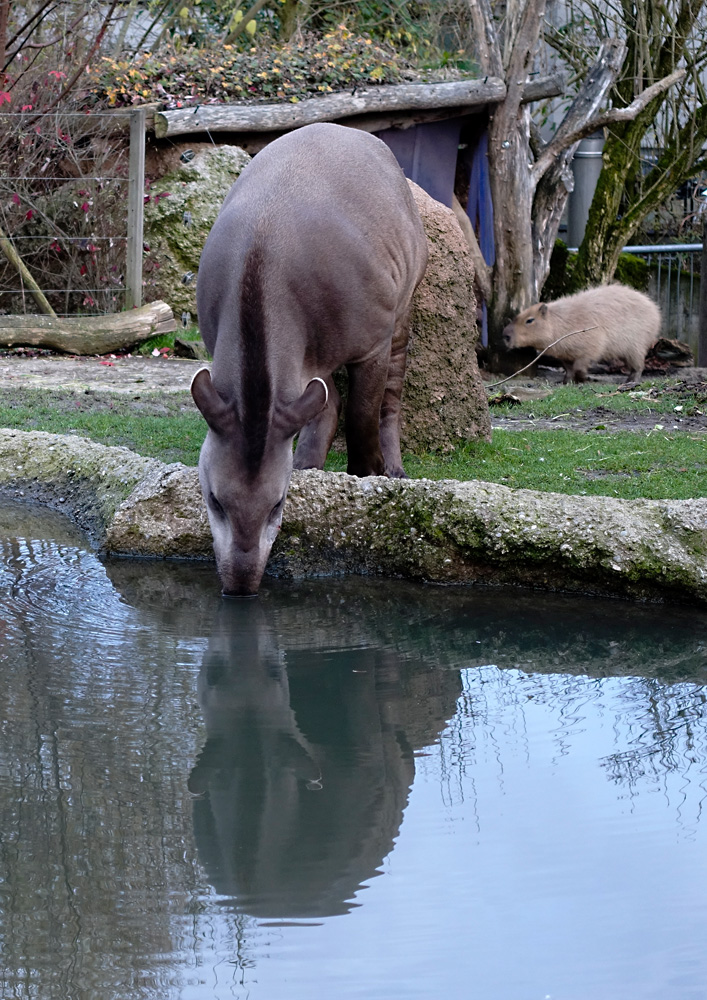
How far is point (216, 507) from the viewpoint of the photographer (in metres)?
4.13

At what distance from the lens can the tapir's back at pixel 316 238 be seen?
4.51 metres

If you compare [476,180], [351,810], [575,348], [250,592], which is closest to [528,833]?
[351,810]

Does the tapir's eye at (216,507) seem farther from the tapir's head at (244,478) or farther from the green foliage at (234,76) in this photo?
the green foliage at (234,76)

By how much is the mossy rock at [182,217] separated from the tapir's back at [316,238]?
732 cm

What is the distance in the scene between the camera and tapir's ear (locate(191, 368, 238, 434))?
3.93 m

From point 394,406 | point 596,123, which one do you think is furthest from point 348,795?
point 596,123

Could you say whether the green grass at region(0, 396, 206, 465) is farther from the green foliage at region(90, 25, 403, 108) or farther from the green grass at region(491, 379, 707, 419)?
the green foliage at region(90, 25, 403, 108)

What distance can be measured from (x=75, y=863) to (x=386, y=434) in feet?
13.0

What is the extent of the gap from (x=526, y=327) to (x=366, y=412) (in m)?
6.79

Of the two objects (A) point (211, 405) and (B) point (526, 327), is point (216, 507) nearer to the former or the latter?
(A) point (211, 405)

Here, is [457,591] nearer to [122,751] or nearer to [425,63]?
[122,751]

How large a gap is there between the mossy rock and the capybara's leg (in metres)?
7.54

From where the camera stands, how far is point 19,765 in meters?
2.88

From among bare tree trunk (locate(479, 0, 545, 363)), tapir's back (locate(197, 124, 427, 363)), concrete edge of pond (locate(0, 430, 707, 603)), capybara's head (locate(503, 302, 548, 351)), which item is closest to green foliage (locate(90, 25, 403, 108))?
bare tree trunk (locate(479, 0, 545, 363))
